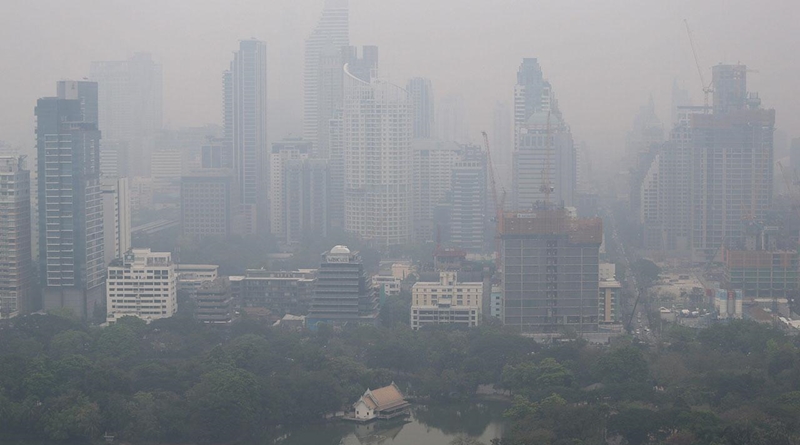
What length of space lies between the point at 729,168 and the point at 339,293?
8.49 metres

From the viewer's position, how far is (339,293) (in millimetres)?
14898

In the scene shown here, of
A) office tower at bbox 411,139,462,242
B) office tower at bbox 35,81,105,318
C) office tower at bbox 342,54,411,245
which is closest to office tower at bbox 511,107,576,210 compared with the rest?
office tower at bbox 411,139,462,242

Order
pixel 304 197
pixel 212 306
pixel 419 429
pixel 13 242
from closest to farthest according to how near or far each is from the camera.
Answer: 1. pixel 419 429
2. pixel 212 306
3. pixel 13 242
4. pixel 304 197

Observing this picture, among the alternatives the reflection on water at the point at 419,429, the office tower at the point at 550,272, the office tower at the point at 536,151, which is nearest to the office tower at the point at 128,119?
the office tower at the point at 536,151

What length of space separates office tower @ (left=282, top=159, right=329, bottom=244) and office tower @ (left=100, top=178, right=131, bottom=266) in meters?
5.83

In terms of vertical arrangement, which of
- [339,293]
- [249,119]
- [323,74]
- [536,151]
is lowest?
[339,293]

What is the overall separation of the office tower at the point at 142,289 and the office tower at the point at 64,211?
500mm

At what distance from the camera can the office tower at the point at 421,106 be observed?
23.6 meters

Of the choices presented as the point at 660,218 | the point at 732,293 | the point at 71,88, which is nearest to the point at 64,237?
the point at 71,88

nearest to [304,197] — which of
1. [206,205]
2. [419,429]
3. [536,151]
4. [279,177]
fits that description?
[279,177]

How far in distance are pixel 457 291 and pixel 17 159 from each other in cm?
545

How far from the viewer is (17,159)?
15680 millimetres

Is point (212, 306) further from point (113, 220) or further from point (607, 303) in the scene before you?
point (607, 303)

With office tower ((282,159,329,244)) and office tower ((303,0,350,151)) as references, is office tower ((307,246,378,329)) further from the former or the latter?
office tower ((303,0,350,151))
